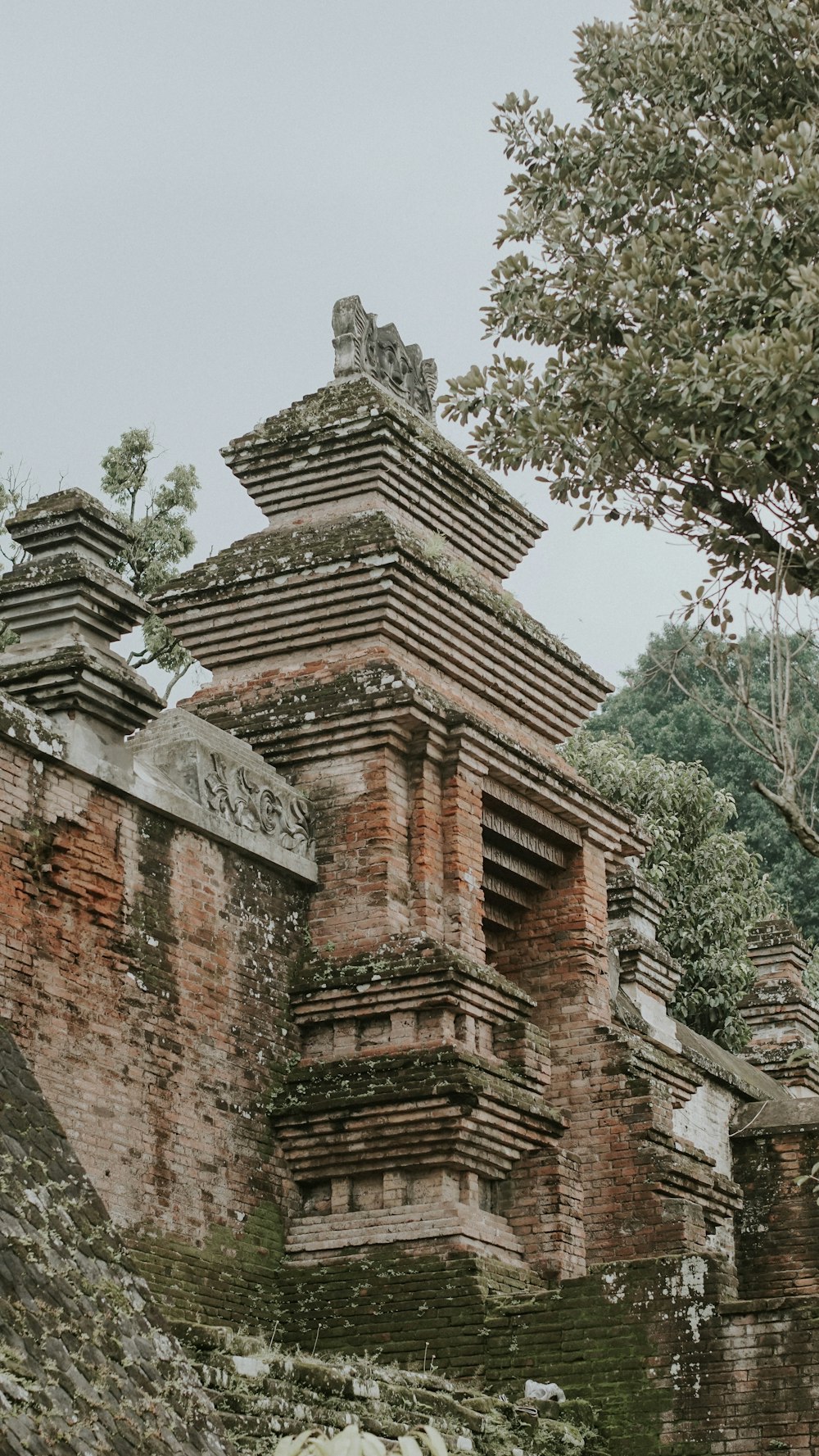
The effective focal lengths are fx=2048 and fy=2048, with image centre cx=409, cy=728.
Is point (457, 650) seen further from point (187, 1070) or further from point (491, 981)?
point (187, 1070)

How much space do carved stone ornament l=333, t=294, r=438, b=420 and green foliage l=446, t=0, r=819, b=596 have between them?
3077 mm

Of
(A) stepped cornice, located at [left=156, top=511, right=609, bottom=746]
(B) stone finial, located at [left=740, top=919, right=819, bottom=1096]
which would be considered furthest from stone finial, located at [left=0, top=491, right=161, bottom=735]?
(B) stone finial, located at [left=740, top=919, right=819, bottom=1096]

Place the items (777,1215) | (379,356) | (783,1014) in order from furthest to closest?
1. (783,1014)
2. (777,1215)
3. (379,356)

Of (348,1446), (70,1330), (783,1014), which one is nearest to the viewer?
(348,1446)

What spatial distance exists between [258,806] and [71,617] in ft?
5.55

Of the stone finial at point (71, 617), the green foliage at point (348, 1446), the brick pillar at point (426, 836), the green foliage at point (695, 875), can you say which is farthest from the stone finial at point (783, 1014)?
the green foliage at point (348, 1446)

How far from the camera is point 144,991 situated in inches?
387

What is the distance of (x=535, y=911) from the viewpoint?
12.7 metres

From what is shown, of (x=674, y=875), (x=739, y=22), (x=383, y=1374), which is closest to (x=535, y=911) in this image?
(x=383, y=1374)

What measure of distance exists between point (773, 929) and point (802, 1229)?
4.85 m

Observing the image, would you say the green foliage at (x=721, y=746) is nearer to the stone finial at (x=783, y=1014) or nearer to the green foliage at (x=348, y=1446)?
the stone finial at (x=783, y=1014)

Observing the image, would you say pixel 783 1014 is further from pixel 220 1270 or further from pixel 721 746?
pixel 721 746

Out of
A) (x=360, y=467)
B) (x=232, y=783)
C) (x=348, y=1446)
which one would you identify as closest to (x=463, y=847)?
(x=232, y=783)

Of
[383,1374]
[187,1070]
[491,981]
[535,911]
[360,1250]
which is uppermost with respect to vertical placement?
[535,911]
